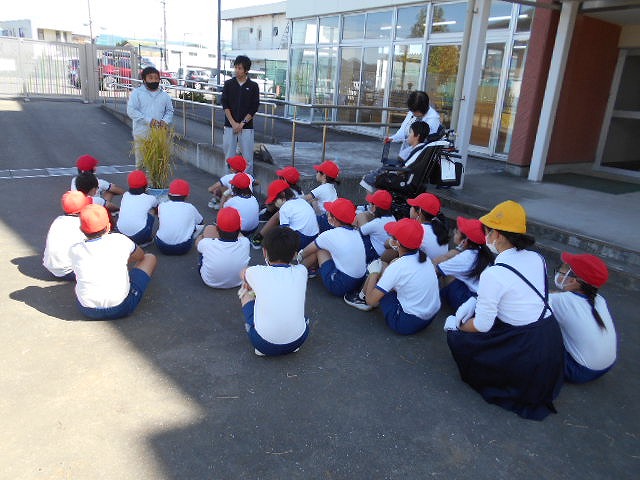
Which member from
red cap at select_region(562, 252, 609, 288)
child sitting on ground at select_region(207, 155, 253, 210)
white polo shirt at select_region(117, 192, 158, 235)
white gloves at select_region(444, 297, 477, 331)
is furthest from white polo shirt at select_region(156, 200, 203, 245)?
red cap at select_region(562, 252, 609, 288)

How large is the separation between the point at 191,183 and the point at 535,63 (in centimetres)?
571

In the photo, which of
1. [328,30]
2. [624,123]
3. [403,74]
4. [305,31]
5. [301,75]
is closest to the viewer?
[624,123]

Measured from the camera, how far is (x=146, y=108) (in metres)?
6.88

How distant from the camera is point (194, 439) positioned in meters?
2.45

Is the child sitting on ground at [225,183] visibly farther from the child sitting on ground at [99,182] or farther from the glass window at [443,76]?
the glass window at [443,76]

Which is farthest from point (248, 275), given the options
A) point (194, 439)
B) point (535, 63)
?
point (535, 63)

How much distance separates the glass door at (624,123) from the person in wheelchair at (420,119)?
4.34 meters

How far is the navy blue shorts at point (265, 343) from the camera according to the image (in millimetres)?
3109

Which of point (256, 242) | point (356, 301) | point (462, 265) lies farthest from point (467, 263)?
point (256, 242)

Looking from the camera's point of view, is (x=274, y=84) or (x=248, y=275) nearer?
(x=248, y=275)

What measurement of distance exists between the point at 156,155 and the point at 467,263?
4461 millimetres

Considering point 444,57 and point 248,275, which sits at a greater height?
point 444,57

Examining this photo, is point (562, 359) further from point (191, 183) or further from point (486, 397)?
point (191, 183)

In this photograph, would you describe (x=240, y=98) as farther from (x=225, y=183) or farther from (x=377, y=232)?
Answer: (x=377, y=232)
